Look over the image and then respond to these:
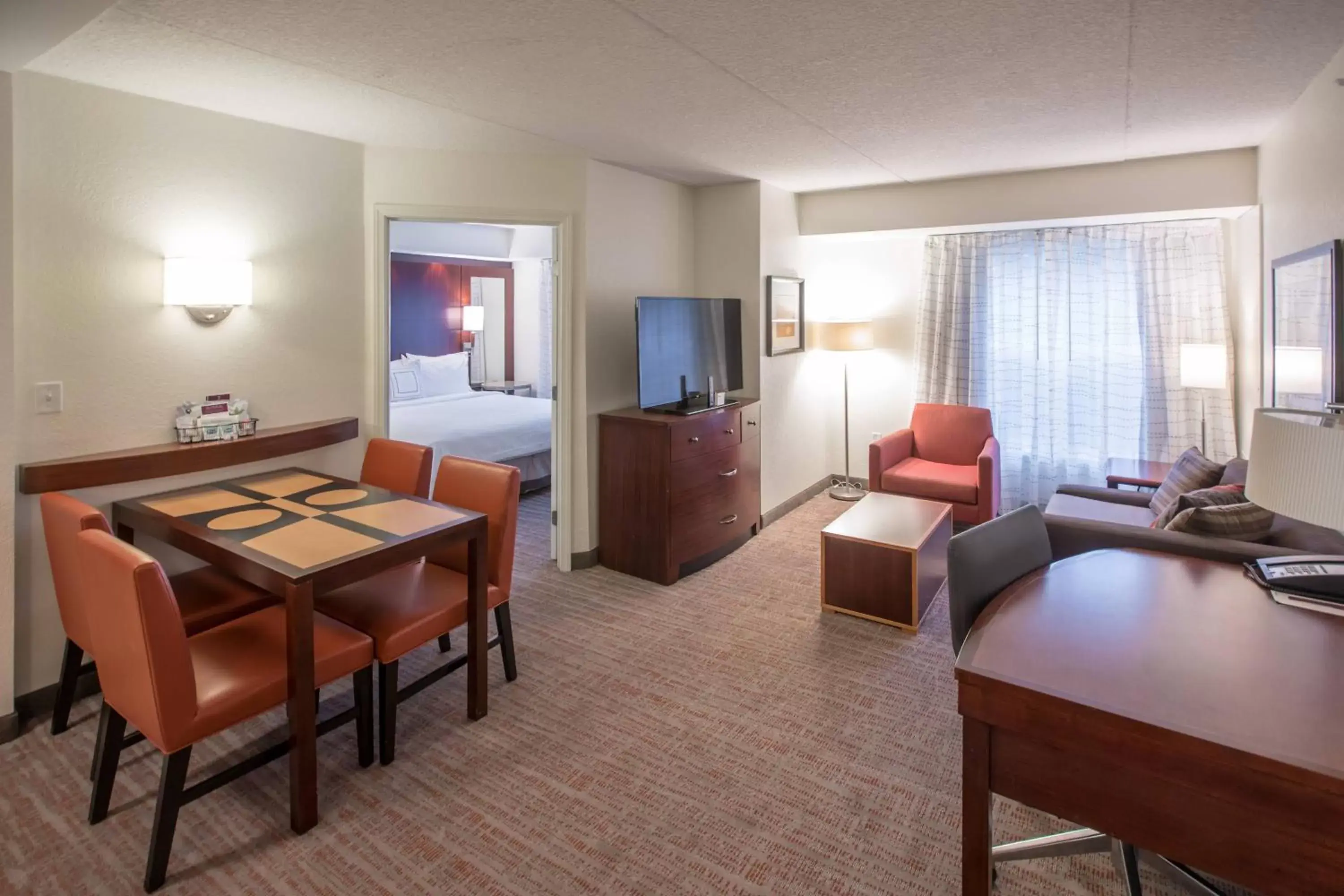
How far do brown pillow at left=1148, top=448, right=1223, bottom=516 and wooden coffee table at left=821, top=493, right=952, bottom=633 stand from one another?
102 cm

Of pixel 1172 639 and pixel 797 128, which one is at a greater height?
pixel 797 128

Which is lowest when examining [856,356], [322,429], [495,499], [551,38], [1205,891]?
[1205,891]

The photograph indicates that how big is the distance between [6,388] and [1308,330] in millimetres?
4757

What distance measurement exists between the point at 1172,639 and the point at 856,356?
456 cm

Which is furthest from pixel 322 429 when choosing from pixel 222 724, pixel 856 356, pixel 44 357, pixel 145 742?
pixel 856 356

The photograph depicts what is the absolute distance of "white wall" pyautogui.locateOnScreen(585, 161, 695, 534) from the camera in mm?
4066

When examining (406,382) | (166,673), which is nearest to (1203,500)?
(166,673)

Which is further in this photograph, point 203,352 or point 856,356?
point 856,356

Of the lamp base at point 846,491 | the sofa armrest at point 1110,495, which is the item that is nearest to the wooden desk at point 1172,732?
the sofa armrest at point 1110,495

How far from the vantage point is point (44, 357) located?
2594 mm

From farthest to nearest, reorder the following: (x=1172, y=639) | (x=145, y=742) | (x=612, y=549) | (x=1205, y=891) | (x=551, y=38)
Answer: (x=612, y=549)
(x=145, y=742)
(x=551, y=38)
(x=1205, y=891)
(x=1172, y=639)

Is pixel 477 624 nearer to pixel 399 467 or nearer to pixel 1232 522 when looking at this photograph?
pixel 399 467

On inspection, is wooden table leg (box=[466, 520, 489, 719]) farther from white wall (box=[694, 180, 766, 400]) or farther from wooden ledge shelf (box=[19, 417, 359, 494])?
white wall (box=[694, 180, 766, 400])

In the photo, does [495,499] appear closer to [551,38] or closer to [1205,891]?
[551,38]
